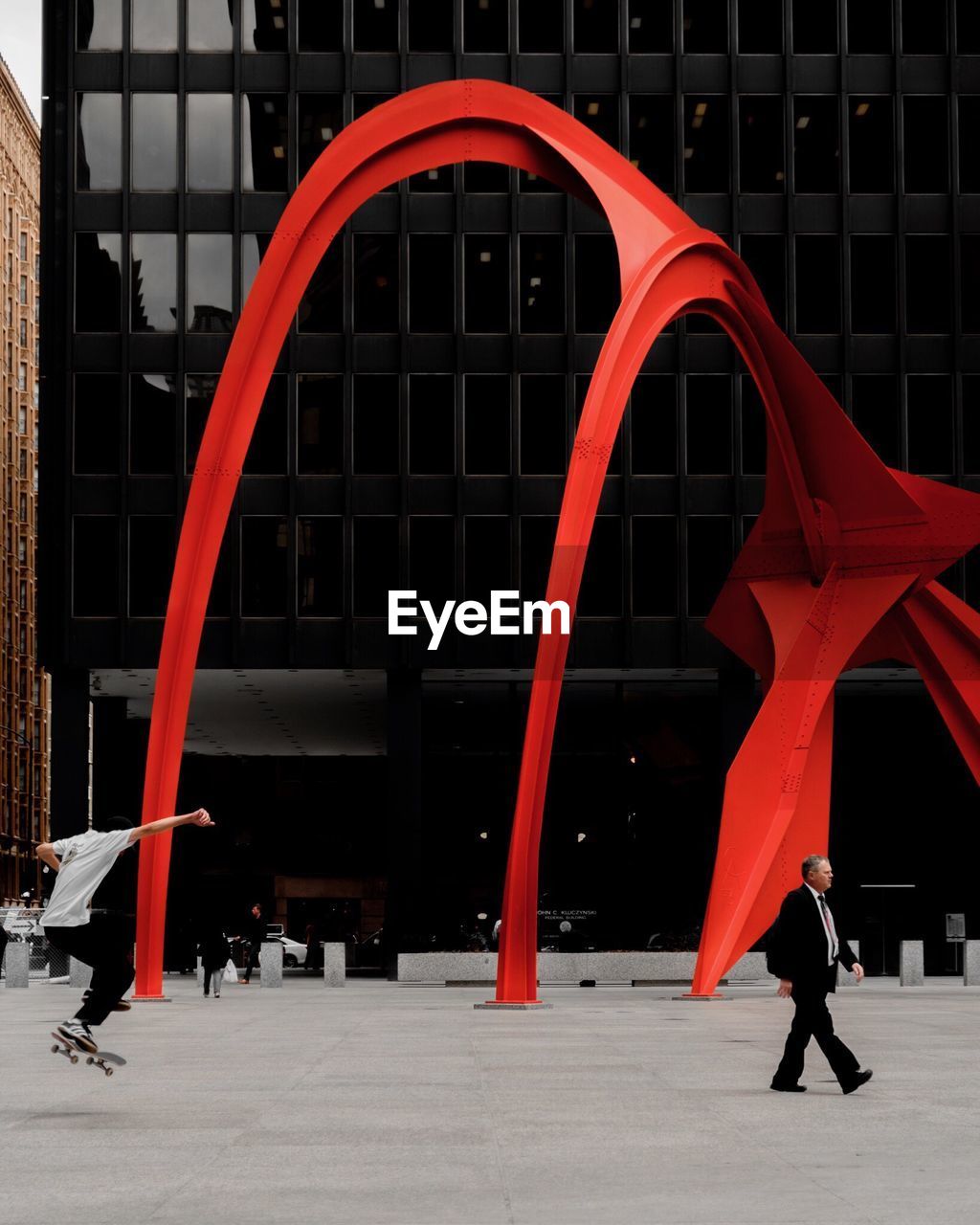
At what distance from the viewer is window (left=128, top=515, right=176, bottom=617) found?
4053 cm

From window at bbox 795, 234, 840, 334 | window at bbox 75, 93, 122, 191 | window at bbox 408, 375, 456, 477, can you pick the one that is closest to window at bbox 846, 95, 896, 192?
window at bbox 795, 234, 840, 334

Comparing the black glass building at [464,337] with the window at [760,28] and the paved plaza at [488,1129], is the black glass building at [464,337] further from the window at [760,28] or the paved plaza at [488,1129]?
the paved plaza at [488,1129]

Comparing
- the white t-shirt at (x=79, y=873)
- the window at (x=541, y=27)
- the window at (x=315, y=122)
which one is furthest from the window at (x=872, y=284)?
the white t-shirt at (x=79, y=873)

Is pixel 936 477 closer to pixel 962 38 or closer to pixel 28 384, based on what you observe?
pixel 962 38

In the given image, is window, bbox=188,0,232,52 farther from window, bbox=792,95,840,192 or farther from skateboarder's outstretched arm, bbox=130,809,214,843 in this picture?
skateboarder's outstretched arm, bbox=130,809,214,843

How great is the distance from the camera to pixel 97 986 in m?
12.7

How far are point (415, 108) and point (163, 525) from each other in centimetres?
1753

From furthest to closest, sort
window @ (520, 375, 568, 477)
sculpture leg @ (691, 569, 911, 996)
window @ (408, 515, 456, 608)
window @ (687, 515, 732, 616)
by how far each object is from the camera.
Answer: window @ (520, 375, 568, 477)
window @ (687, 515, 732, 616)
window @ (408, 515, 456, 608)
sculpture leg @ (691, 569, 911, 996)

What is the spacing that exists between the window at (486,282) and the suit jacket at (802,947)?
99.2 feet

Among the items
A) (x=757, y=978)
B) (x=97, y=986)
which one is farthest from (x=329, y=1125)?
(x=757, y=978)

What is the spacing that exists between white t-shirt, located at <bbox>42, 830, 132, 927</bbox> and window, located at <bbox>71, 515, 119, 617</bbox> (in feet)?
91.2

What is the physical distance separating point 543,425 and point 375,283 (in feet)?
16.1

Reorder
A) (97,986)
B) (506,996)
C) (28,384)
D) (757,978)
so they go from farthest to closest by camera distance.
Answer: (28,384) → (757,978) → (506,996) → (97,986)

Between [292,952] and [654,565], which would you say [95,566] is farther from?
[292,952]
